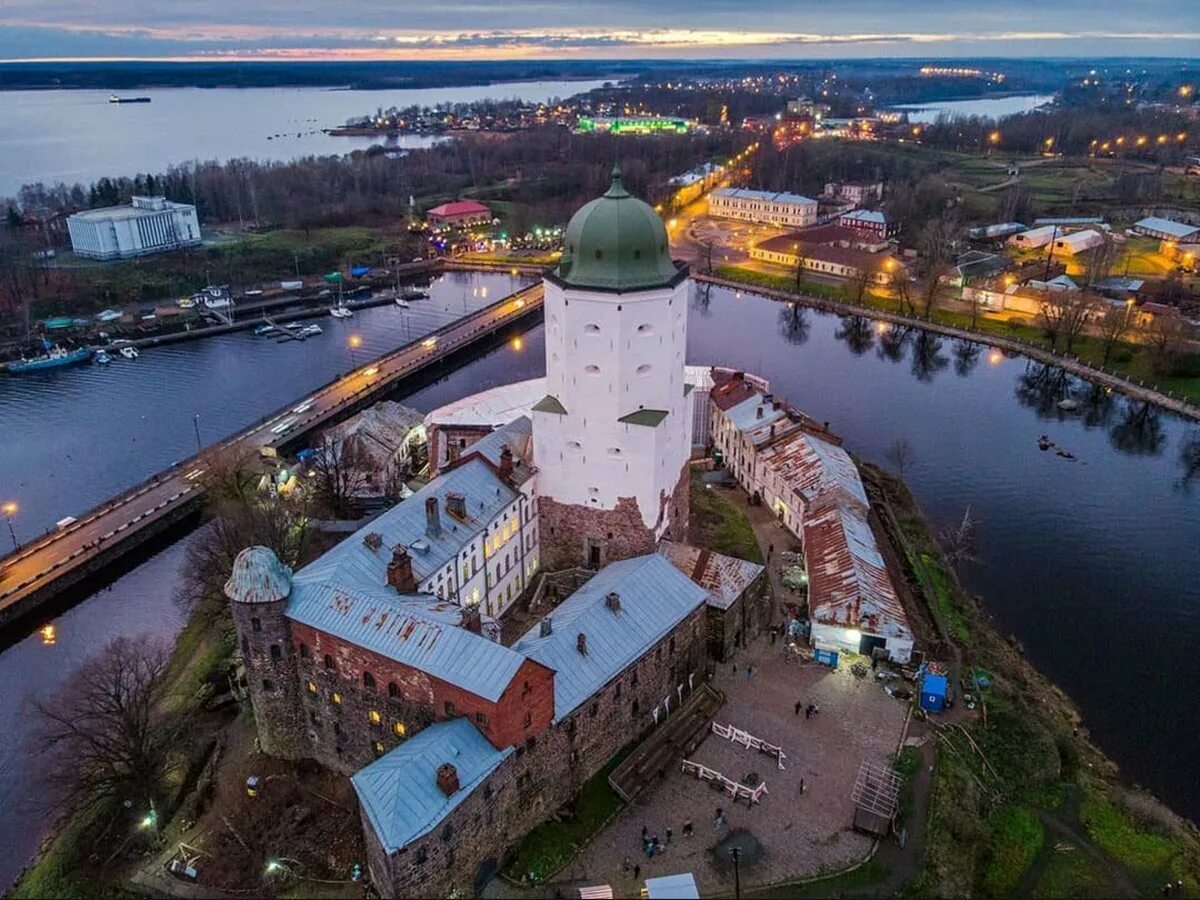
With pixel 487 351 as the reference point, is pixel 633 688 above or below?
above

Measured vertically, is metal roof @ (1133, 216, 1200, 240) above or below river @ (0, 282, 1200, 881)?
above

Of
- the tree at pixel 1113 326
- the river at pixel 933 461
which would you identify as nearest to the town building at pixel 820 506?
the river at pixel 933 461

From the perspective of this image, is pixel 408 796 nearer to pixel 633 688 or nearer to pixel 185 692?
pixel 633 688

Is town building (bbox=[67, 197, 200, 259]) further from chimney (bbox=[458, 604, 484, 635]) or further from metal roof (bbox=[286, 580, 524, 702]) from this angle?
chimney (bbox=[458, 604, 484, 635])

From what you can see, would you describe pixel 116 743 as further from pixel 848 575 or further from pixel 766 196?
pixel 766 196

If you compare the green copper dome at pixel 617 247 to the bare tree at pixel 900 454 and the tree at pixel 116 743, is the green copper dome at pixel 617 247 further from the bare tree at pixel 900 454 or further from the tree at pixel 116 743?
the bare tree at pixel 900 454

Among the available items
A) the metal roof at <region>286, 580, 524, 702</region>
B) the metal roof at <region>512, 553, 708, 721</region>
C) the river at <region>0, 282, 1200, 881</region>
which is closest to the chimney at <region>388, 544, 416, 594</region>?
the metal roof at <region>286, 580, 524, 702</region>

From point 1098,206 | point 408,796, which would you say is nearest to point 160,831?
point 408,796

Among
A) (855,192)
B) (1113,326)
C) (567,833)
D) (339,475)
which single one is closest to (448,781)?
(567,833)
